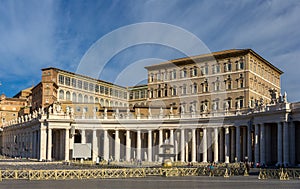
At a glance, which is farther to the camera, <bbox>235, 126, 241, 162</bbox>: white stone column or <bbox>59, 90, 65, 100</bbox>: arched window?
<bbox>59, 90, 65, 100</bbox>: arched window

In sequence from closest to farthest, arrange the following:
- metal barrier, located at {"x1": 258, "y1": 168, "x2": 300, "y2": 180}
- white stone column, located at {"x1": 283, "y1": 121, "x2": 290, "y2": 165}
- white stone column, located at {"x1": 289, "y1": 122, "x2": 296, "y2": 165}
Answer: metal barrier, located at {"x1": 258, "y1": 168, "x2": 300, "y2": 180}, white stone column, located at {"x1": 283, "y1": 121, "x2": 290, "y2": 165}, white stone column, located at {"x1": 289, "y1": 122, "x2": 296, "y2": 165}

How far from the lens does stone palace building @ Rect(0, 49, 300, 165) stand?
57.7m

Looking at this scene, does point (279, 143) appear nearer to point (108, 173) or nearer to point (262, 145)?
point (262, 145)

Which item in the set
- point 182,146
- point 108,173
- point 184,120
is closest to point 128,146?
point 182,146

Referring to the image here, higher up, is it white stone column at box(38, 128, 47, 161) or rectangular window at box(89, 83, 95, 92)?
rectangular window at box(89, 83, 95, 92)

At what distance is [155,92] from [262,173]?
207 feet

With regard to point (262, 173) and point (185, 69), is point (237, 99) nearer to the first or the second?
point (185, 69)

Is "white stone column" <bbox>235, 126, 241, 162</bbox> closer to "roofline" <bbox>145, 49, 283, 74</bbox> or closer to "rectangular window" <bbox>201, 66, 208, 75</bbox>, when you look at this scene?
"roofline" <bbox>145, 49, 283, 74</bbox>

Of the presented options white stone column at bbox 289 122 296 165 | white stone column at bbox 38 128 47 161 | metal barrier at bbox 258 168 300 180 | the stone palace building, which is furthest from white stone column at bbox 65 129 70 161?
metal barrier at bbox 258 168 300 180

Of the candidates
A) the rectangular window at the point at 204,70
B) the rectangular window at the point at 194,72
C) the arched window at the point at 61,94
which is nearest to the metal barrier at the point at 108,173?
the rectangular window at the point at 204,70

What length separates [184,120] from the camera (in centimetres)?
7244

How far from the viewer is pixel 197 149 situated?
7269cm

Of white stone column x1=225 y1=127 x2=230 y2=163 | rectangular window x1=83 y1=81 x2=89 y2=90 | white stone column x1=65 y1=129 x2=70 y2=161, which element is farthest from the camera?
rectangular window x1=83 y1=81 x2=89 y2=90

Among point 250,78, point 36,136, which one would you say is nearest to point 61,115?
point 36,136
